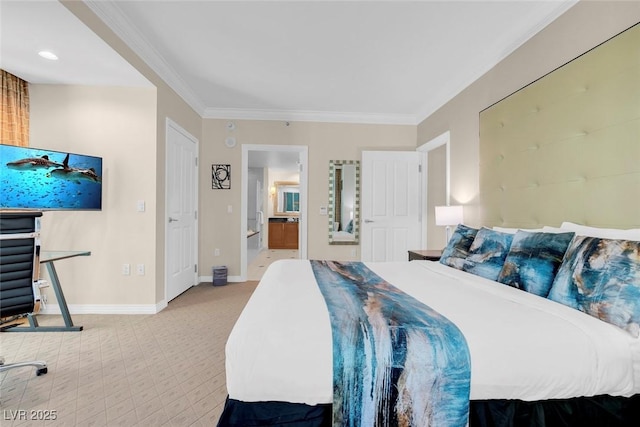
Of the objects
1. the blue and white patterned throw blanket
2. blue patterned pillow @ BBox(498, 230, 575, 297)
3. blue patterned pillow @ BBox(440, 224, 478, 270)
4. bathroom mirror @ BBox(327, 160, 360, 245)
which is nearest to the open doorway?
bathroom mirror @ BBox(327, 160, 360, 245)

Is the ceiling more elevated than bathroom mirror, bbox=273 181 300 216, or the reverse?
the ceiling

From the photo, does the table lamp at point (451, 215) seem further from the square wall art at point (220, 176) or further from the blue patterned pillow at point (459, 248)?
the square wall art at point (220, 176)

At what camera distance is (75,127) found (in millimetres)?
3025

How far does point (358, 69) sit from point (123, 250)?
10.5ft

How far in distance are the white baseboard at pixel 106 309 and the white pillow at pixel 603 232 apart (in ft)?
12.2

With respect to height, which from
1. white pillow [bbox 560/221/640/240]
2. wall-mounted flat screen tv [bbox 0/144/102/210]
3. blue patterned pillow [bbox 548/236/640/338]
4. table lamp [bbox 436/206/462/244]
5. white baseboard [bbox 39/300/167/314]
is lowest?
white baseboard [bbox 39/300/167/314]

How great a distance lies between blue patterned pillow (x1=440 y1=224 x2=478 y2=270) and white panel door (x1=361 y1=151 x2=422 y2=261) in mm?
1971

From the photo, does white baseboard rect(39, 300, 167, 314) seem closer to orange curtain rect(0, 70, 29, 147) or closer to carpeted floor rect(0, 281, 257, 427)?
carpeted floor rect(0, 281, 257, 427)

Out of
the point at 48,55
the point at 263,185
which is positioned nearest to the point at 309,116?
the point at 48,55

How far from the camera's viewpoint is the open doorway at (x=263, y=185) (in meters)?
4.54

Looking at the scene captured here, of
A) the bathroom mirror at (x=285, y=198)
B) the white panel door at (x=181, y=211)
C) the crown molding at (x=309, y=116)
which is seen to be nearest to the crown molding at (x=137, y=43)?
the white panel door at (x=181, y=211)

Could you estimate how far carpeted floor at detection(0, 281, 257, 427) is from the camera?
5.20ft

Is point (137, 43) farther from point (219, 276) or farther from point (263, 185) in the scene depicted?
point (263, 185)

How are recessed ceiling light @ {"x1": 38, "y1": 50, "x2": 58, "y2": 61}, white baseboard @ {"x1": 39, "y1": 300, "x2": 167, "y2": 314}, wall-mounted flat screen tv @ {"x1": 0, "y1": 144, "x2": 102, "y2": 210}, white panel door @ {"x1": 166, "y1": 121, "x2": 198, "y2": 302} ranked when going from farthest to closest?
1. white panel door @ {"x1": 166, "y1": 121, "x2": 198, "y2": 302}
2. white baseboard @ {"x1": 39, "y1": 300, "x2": 167, "y2": 314}
3. recessed ceiling light @ {"x1": 38, "y1": 50, "x2": 58, "y2": 61}
4. wall-mounted flat screen tv @ {"x1": 0, "y1": 144, "x2": 102, "y2": 210}
